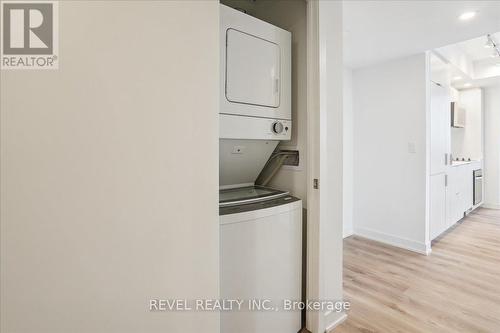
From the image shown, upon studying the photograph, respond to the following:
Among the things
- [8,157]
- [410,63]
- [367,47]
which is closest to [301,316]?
[8,157]

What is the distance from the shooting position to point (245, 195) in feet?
5.34

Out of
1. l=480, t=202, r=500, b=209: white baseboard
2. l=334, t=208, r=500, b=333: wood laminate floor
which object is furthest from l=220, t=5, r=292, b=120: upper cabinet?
l=480, t=202, r=500, b=209: white baseboard

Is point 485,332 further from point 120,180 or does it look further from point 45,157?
point 45,157

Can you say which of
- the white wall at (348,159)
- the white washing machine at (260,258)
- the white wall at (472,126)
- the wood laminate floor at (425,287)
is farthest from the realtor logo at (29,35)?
the white wall at (472,126)

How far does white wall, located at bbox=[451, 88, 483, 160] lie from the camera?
501cm

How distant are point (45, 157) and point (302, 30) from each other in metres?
1.59

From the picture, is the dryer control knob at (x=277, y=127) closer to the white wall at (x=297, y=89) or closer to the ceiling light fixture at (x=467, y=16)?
the white wall at (x=297, y=89)

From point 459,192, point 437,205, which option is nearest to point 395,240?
point 437,205

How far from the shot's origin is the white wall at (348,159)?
11.9 feet

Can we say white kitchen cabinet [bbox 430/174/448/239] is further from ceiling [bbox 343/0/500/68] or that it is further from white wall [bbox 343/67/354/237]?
ceiling [bbox 343/0/500/68]

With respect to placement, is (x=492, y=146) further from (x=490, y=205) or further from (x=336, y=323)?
(x=336, y=323)

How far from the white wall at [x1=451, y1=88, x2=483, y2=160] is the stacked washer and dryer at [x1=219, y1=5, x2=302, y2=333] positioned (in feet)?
17.0

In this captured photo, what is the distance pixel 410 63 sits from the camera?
123 inches

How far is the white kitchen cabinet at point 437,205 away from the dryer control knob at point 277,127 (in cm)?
249
